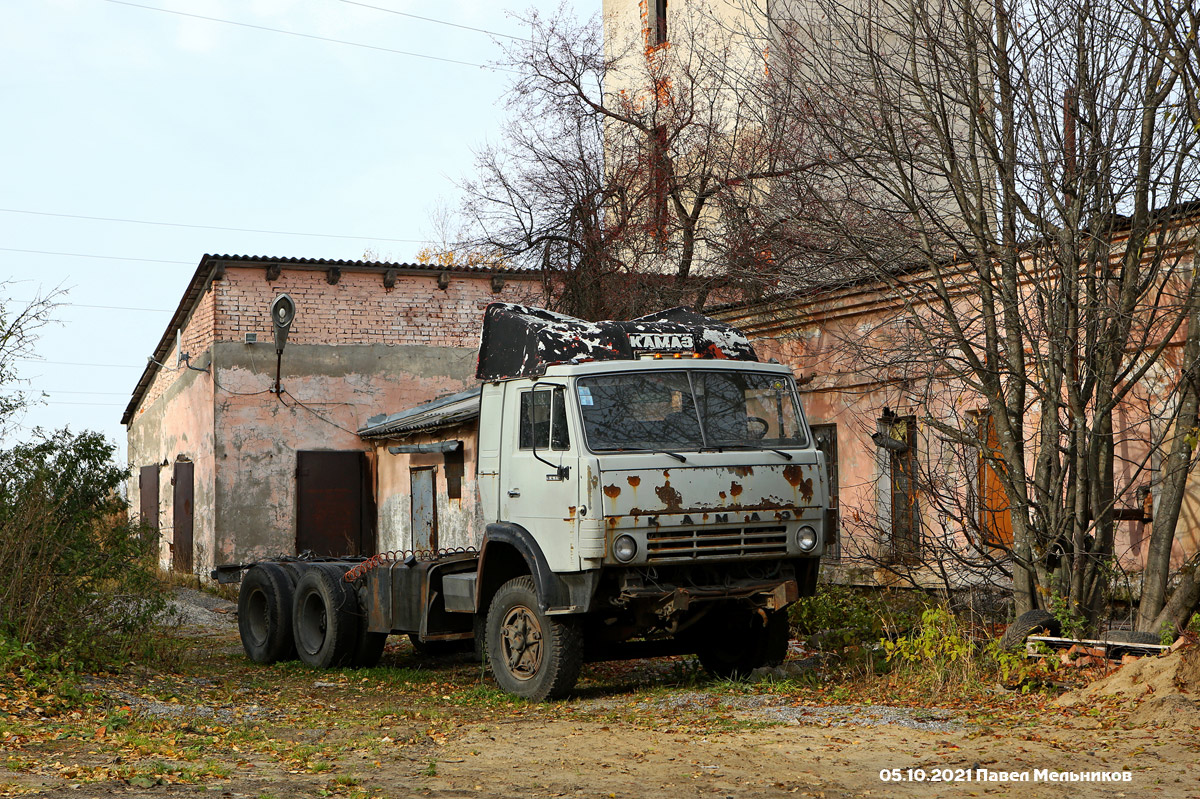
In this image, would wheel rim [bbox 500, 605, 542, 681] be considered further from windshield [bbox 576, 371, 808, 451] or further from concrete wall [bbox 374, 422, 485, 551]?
concrete wall [bbox 374, 422, 485, 551]

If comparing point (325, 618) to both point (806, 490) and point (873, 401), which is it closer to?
point (806, 490)

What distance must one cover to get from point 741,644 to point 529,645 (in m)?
1.95

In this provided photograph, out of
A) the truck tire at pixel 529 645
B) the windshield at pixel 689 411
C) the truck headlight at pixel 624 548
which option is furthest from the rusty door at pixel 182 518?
the truck headlight at pixel 624 548

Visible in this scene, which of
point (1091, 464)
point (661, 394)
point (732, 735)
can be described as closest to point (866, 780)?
point (732, 735)

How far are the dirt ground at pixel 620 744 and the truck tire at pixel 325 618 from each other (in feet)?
4.73

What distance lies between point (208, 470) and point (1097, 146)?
1606 cm

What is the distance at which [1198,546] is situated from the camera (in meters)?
9.98

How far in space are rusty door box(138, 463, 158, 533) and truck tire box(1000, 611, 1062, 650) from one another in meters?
20.8

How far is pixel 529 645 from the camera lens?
918cm

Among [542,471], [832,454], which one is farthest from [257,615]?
[832,454]

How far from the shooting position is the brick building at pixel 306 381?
2025cm

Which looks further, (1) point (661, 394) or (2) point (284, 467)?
(2) point (284, 467)

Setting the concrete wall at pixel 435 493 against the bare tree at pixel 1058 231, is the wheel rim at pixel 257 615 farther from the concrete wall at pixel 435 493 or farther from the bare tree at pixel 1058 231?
the bare tree at pixel 1058 231

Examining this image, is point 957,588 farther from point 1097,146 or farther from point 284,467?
point 284,467
